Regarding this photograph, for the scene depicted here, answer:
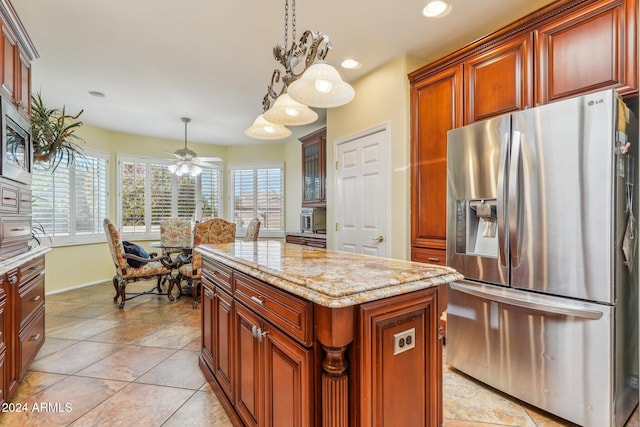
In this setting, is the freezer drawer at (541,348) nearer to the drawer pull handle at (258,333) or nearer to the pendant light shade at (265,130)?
the drawer pull handle at (258,333)

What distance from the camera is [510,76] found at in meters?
2.13

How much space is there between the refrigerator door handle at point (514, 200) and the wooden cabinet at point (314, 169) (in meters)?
2.85

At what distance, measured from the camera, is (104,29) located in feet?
8.02

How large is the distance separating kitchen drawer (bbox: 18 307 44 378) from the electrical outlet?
2.43m

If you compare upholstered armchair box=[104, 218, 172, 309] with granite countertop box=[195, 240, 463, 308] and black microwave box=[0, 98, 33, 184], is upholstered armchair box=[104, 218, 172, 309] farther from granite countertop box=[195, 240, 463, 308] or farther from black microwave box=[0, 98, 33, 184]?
granite countertop box=[195, 240, 463, 308]

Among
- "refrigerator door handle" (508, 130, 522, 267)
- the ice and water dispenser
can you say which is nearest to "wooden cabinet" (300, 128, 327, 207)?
the ice and water dispenser

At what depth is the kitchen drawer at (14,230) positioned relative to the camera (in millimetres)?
1854

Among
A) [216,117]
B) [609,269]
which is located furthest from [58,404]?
[216,117]

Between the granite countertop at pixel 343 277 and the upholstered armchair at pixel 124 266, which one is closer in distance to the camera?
the granite countertop at pixel 343 277

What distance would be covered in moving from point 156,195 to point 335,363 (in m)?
5.90

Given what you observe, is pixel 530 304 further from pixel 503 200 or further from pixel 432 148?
pixel 432 148

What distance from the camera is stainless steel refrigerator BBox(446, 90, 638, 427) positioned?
156 cm

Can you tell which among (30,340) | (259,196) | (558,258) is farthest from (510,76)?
(259,196)

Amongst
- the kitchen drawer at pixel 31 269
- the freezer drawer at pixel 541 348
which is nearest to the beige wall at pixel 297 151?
the freezer drawer at pixel 541 348
